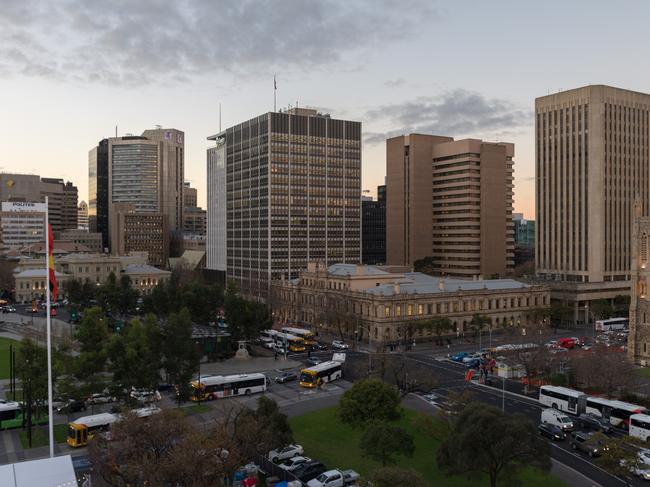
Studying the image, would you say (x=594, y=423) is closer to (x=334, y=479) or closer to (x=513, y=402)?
(x=513, y=402)

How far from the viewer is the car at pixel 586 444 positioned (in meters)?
52.3

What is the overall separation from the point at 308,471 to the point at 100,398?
101ft

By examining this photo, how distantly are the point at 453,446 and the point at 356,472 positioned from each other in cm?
927

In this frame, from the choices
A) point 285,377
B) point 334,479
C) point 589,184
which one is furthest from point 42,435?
point 589,184

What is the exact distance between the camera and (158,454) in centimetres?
3847

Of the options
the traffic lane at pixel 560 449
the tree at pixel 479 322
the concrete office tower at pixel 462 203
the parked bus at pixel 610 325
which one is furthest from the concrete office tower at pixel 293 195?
the traffic lane at pixel 560 449

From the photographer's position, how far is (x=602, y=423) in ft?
198

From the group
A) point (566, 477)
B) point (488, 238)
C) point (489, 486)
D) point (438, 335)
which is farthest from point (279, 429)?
point (488, 238)

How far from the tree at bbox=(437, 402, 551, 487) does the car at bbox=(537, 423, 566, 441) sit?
16.8 m

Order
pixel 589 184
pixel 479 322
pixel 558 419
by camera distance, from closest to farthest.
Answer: pixel 558 419 < pixel 479 322 < pixel 589 184

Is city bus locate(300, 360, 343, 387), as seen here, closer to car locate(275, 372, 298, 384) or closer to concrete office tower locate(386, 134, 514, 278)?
car locate(275, 372, 298, 384)

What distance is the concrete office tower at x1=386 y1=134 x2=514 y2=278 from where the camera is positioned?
186500mm

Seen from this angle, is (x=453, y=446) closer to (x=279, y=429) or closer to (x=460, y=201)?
(x=279, y=429)

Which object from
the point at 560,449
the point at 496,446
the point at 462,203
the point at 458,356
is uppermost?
the point at 462,203
